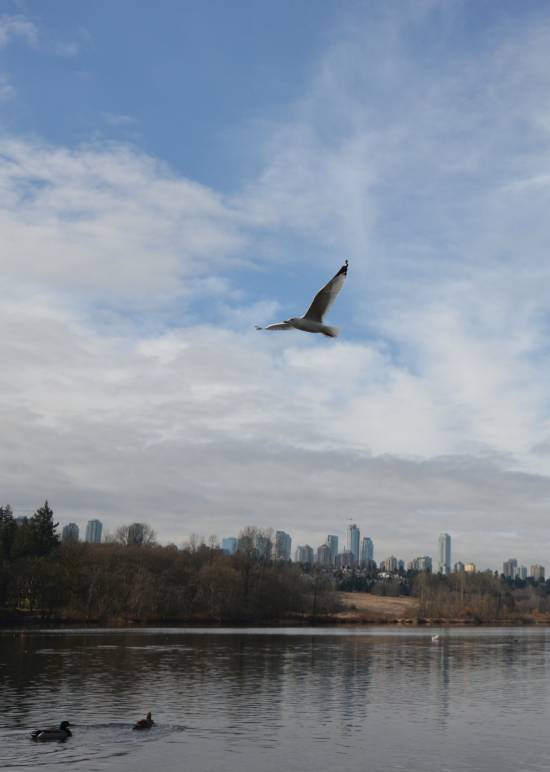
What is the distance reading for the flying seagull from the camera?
71.9 feet

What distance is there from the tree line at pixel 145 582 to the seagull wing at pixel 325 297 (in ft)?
321

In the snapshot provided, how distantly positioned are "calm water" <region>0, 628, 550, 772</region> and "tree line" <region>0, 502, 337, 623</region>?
51111 mm

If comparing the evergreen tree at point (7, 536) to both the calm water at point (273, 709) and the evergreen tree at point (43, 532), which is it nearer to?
the evergreen tree at point (43, 532)

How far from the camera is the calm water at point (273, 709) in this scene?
90.7 feet

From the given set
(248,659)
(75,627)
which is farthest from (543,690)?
(75,627)

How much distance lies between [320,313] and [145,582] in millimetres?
112189

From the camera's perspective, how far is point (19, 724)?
32.7 metres

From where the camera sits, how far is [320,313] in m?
22.2

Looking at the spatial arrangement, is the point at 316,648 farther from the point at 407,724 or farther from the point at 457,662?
the point at 407,724

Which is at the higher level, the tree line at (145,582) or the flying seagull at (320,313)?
the flying seagull at (320,313)

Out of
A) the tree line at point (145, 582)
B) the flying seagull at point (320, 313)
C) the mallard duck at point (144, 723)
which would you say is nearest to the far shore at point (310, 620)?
the tree line at point (145, 582)

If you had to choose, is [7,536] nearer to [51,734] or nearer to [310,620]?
[310,620]

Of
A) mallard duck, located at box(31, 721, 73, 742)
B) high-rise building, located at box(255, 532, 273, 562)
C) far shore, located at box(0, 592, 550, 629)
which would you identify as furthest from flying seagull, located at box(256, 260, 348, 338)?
high-rise building, located at box(255, 532, 273, 562)

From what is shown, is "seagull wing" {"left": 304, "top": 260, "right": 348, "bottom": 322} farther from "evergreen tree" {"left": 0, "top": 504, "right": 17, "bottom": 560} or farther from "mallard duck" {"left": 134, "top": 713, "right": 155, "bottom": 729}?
"evergreen tree" {"left": 0, "top": 504, "right": 17, "bottom": 560}
